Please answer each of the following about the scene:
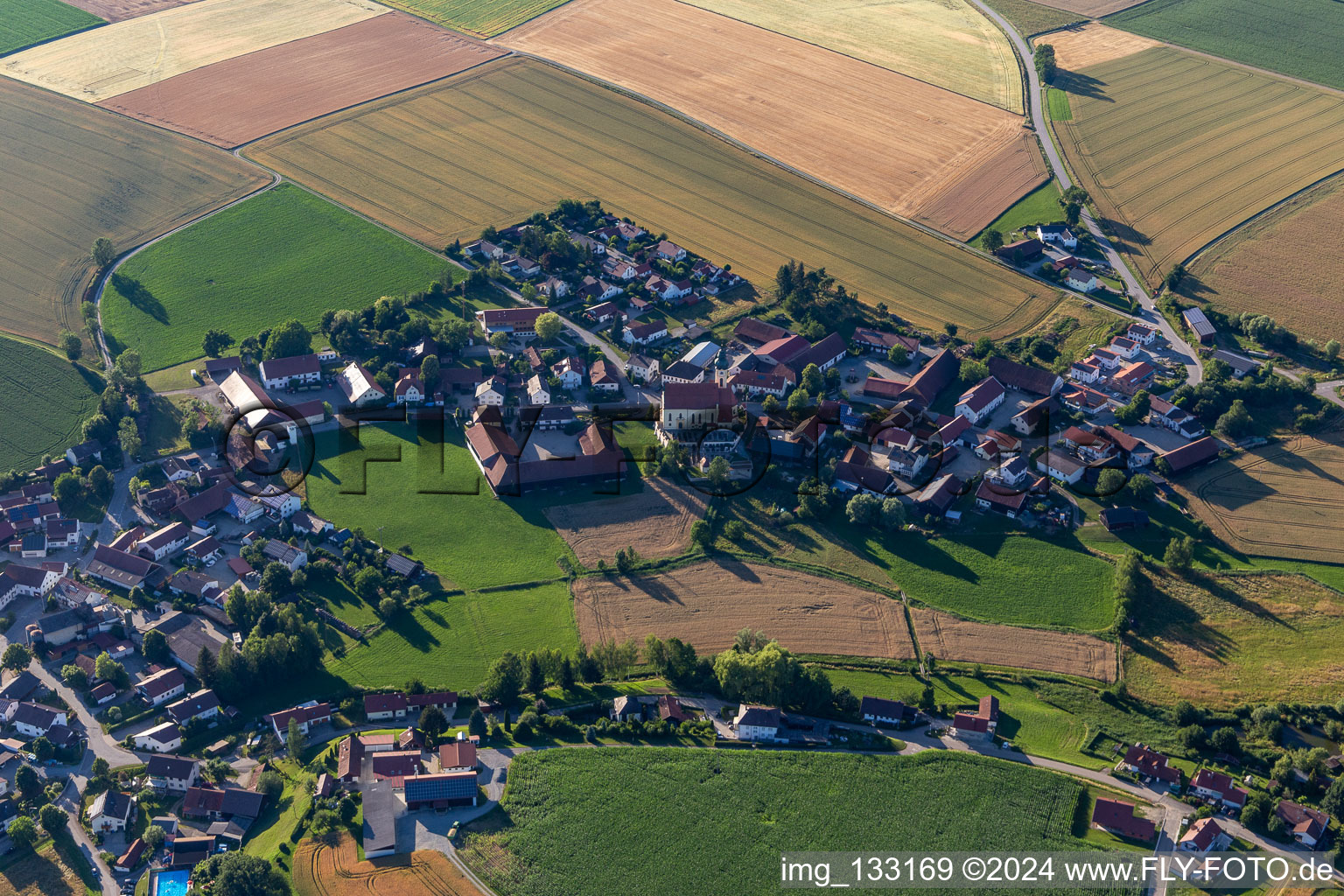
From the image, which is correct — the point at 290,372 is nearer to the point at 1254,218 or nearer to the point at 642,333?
the point at 642,333

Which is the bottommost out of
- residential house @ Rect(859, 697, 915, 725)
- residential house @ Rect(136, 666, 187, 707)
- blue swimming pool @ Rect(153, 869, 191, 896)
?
blue swimming pool @ Rect(153, 869, 191, 896)

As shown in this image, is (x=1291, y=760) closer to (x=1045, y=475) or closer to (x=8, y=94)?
(x=1045, y=475)

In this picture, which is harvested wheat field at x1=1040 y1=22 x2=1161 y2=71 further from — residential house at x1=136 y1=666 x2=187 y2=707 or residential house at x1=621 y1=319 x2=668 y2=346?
residential house at x1=136 y1=666 x2=187 y2=707

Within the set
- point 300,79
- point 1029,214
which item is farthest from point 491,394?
point 300,79

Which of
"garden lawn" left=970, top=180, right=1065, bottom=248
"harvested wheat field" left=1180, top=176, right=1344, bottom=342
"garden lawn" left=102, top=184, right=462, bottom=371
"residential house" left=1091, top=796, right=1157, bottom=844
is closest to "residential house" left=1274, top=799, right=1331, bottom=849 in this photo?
"residential house" left=1091, top=796, right=1157, bottom=844

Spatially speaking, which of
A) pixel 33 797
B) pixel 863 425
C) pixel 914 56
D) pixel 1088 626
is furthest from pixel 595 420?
pixel 914 56

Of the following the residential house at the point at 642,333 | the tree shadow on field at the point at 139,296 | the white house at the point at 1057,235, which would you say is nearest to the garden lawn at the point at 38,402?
the tree shadow on field at the point at 139,296
